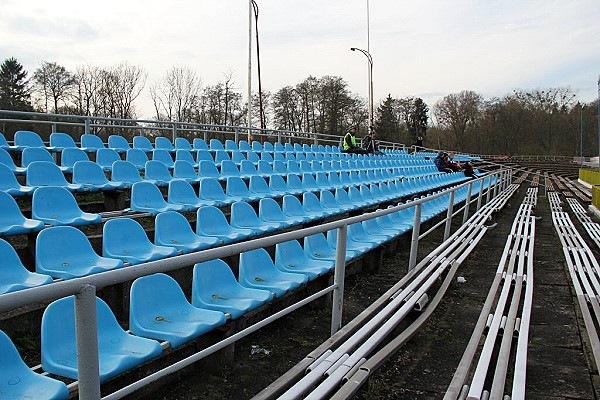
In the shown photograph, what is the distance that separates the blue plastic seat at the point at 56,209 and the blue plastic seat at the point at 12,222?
289mm

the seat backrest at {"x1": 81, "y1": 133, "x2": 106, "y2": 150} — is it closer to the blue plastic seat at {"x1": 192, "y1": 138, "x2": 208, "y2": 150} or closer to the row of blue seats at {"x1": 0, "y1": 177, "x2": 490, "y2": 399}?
the blue plastic seat at {"x1": 192, "y1": 138, "x2": 208, "y2": 150}

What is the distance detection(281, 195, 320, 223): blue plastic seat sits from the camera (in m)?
6.18

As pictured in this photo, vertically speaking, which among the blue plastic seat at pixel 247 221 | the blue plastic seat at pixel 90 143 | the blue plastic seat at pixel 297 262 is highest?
the blue plastic seat at pixel 90 143

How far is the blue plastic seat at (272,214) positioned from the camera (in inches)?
225

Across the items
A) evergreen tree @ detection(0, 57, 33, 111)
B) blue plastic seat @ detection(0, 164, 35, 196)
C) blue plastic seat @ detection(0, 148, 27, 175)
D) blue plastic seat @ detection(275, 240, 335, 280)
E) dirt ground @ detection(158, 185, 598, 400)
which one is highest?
evergreen tree @ detection(0, 57, 33, 111)

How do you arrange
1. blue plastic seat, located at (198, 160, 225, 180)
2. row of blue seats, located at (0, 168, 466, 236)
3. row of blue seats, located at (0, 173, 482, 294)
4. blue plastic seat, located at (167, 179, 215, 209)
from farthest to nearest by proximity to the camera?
blue plastic seat, located at (198, 160, 225, 180) < blue plastic seat, located at (167, 179, 215, 209) < row of blue seats, located at (0, 168, 466, 236) < row of blue seats, located at (0, 173, 482, 294)

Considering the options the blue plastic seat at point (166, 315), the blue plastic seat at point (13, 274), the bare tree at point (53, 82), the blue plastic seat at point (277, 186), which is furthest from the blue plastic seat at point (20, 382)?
the bare tree at point (53, 82)

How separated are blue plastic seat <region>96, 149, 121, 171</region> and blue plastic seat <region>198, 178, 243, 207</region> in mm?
1538

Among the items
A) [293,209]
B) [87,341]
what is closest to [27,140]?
[293,209]

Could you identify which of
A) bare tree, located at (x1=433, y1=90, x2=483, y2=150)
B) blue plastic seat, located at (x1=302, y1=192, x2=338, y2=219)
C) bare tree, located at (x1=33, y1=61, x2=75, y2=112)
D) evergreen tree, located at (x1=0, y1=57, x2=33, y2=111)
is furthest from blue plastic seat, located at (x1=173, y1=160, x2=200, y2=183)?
bare tree, located at (x1=433, y1=90, x2=483, y2=150)

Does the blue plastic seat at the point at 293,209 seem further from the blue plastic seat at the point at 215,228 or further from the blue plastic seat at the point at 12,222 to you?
the blue plastic seat at the point at 12,222

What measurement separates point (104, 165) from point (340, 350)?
16.5 feet

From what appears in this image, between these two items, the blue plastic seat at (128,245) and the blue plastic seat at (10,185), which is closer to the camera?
the blue plastic seat at (128,245)

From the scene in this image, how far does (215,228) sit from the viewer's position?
4785 mm
